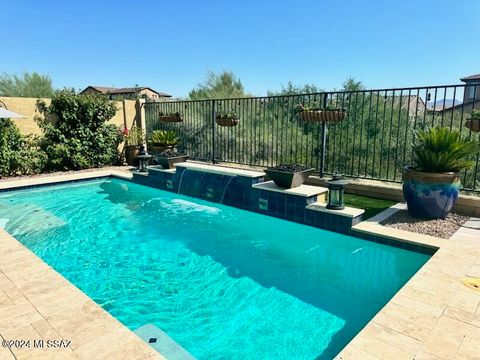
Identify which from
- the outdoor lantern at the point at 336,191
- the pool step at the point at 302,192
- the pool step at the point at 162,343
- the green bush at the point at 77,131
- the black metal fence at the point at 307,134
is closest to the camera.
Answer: the pool step at the point at 162,343

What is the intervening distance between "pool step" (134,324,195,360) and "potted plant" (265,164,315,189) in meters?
3.18

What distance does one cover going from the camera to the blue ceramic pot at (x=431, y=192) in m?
4.14

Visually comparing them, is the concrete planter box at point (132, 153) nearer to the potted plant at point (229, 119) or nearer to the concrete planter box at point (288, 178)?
the potted plant at point (229, 119)

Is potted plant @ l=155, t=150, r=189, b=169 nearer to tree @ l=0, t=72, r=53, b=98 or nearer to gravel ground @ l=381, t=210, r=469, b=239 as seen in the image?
gravel ground @ l=381, t=210, r=469, b=239

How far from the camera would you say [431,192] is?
165 inches

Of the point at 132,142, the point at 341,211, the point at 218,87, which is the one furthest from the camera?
the point at 218,87

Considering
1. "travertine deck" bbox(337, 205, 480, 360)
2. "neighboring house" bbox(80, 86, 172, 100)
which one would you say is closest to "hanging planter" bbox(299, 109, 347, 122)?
"travertine deck" bbox(337, 205, 480, 360)

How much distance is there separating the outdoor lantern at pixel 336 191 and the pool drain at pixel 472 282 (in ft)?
6.06

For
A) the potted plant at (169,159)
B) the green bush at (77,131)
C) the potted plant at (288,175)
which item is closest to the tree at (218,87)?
the green bush at (77,131)

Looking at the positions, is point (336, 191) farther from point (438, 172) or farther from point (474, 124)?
point (474, 124)

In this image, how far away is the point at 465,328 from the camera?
208cm

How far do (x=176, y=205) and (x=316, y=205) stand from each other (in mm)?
2670

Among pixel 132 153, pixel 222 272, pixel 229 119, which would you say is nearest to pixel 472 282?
pixel 222 272

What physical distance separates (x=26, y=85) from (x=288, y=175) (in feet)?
53.5
